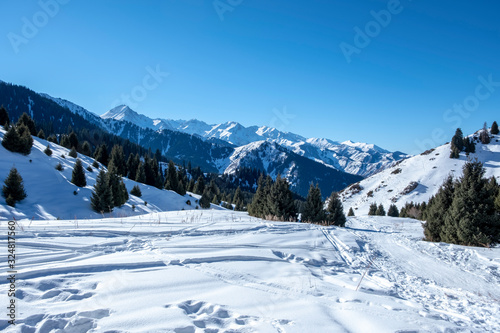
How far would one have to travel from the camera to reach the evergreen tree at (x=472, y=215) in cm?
1038

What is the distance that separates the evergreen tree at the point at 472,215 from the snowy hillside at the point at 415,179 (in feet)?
202

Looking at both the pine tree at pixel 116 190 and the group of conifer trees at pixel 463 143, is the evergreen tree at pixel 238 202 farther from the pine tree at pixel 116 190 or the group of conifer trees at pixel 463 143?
the group of conifer trees at pixel 463 143

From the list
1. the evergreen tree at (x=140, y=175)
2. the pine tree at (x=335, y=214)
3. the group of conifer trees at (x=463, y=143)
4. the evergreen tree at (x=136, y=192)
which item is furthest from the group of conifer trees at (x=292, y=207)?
the group of conifer trees at (x=463, y=143)

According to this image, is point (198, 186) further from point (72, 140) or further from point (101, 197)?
point (101, 197)

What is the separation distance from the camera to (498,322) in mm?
3436

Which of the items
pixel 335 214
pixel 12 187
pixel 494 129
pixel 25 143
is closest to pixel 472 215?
pixel 335 214

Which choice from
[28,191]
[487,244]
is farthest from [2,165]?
[487,244]

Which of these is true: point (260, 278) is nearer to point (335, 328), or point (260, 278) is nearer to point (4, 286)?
point (335, 328)

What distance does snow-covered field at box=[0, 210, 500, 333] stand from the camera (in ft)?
9.00

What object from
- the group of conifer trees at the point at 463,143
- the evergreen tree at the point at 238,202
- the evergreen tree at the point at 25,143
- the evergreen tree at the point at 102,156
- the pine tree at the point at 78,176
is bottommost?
the evergreen tree at the point at 238,202

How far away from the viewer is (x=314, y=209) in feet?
69.8

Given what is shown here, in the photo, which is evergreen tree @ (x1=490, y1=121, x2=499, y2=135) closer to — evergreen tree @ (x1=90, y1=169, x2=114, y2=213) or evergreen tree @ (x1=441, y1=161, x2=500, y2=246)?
evergreen tree @ (x1=441, y1=161, x2=500, y2=246)

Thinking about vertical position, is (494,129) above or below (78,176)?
above

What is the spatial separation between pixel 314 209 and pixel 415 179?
76.6 metres
